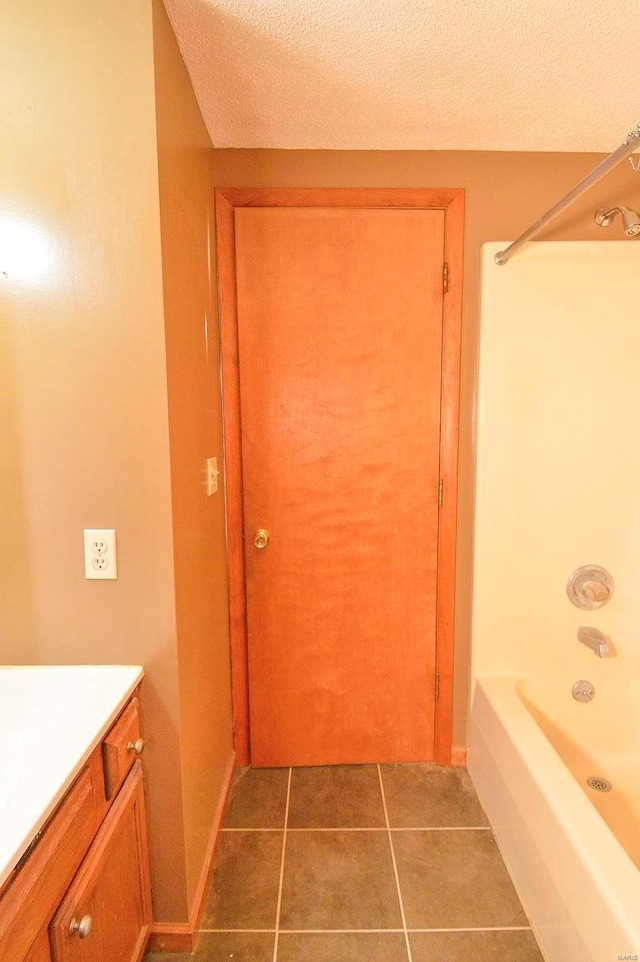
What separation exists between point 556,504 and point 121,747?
1543 mm

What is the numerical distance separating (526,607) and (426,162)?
1.64 metres

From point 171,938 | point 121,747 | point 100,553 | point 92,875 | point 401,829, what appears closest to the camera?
point 92,875

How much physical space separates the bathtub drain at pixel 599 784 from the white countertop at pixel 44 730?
61.7 inches

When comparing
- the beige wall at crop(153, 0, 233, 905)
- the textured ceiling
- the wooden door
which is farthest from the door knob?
the textured ceiling

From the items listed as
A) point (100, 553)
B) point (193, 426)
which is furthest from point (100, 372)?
point (100, 553)

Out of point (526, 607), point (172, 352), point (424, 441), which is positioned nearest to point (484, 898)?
point (526, 607)

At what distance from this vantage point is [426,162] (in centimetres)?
163

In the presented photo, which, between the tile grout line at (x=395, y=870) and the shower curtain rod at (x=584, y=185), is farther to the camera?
the tile grout line at (x=395, y=870)

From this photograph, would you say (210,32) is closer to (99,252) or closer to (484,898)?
(99,252)

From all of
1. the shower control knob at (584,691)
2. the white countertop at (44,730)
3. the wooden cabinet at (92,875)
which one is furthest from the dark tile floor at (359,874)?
the white countertop at (44,730)

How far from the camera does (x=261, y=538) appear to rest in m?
1.75

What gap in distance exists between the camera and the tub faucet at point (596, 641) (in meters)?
1.56

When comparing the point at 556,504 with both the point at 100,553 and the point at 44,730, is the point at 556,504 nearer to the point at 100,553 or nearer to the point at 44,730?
the point at 100,553

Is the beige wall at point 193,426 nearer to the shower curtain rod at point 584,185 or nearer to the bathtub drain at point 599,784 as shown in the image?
the shower curtain rod at point 584,185
